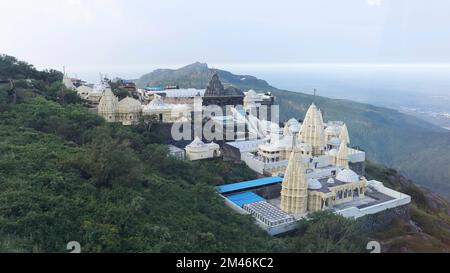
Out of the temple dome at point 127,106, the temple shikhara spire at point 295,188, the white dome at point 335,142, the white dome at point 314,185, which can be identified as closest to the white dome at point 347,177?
A: the white dome at point 314,185

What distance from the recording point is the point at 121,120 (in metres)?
26.8

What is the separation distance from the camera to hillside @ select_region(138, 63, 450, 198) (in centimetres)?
4794

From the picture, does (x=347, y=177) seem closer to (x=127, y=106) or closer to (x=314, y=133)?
(x=314, y=133)

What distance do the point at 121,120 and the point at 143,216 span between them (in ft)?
51.2

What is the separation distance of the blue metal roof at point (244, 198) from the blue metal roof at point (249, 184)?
378mm

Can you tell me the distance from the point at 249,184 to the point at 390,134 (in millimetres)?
47718

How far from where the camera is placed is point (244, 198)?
18.3 meters

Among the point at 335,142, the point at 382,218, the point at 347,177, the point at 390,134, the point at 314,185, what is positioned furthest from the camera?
the point at 390,134

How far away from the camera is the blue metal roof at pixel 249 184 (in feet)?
61.6

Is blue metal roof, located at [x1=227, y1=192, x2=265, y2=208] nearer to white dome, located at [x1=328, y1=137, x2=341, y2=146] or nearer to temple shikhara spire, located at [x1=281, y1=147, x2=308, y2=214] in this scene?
temple shikhara spire, located at [x1=281, y1=147, x2=308, y2=214]

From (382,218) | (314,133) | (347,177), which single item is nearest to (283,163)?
(314,133)

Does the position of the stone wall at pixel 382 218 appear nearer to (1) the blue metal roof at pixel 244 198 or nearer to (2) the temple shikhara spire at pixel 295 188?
(2) the temple shikhara spire at pixel 295 188
